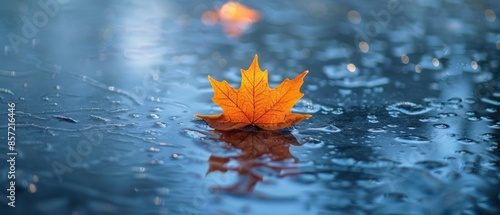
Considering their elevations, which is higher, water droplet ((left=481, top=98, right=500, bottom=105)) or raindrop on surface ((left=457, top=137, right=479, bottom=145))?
water droplet ((left=481, top=98, right=500, bottom=105))

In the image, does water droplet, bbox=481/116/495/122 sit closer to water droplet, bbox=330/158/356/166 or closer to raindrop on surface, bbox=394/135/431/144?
raindrop on surface, bbox=394/135/431/144

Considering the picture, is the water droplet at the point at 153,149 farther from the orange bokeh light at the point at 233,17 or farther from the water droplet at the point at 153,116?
the orange bokeh light at the point at 233,17

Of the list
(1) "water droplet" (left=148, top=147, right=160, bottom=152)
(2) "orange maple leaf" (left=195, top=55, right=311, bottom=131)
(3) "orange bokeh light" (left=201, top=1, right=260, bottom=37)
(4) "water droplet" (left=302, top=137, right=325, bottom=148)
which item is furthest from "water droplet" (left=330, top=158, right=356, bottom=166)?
(3) "orange bokeh light" (left=201, top=1, right=260, bottom=37)

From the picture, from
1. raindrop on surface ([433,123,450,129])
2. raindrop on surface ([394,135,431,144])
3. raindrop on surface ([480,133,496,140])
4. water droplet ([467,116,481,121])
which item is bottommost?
raindrop on surface ([394,135,431,144])

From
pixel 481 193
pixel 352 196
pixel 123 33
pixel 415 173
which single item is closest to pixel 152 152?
pixel 352 196

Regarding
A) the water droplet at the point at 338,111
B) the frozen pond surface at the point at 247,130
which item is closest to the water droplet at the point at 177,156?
the frozen pond surface at the point at 247,130

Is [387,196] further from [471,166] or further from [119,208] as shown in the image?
[119,208]
